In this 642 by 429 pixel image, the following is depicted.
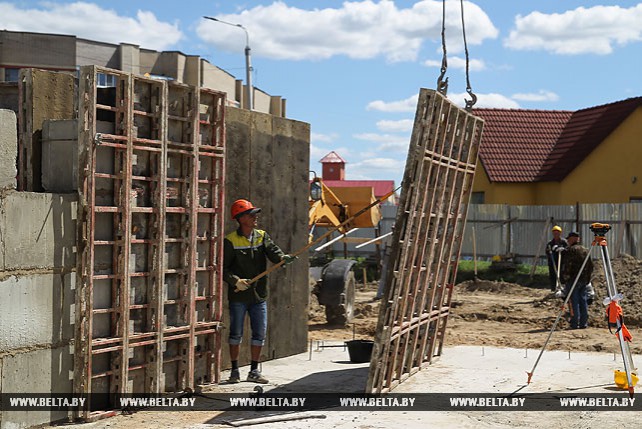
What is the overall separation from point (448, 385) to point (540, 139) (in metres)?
27.9

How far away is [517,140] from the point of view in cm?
3722

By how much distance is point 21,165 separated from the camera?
31.2 ft

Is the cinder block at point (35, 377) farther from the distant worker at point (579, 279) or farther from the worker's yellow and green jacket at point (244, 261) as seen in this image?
the distant worker at point (579, 279)

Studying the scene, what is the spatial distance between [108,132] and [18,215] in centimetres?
148

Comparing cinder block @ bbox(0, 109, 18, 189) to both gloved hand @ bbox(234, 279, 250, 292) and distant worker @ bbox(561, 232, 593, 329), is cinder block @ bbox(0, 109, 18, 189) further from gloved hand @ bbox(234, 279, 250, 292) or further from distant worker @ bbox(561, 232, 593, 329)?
distant worker @ bbox(561, 232, 593, 329)

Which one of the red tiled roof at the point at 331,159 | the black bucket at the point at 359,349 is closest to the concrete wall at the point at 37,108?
the black bucket at the point at 359,349

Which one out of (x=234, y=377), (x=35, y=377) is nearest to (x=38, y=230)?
(x=35, y=377)

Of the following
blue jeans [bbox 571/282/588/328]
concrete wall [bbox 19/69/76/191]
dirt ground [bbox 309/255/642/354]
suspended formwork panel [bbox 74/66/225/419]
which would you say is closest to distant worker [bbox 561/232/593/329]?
blue jeans [bbox 571/282/588/328]

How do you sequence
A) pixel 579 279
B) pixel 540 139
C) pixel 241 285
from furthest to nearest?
pixel 540 139 → pixel 579 279 → pixel 241 285

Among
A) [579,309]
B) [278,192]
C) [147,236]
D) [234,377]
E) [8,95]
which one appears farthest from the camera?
[579,309]

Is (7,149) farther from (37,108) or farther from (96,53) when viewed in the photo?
(96,53)

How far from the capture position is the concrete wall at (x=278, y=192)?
12.1 meters

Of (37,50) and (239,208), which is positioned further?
(37,50)

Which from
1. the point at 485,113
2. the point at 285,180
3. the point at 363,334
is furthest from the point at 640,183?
the point at 285,180
